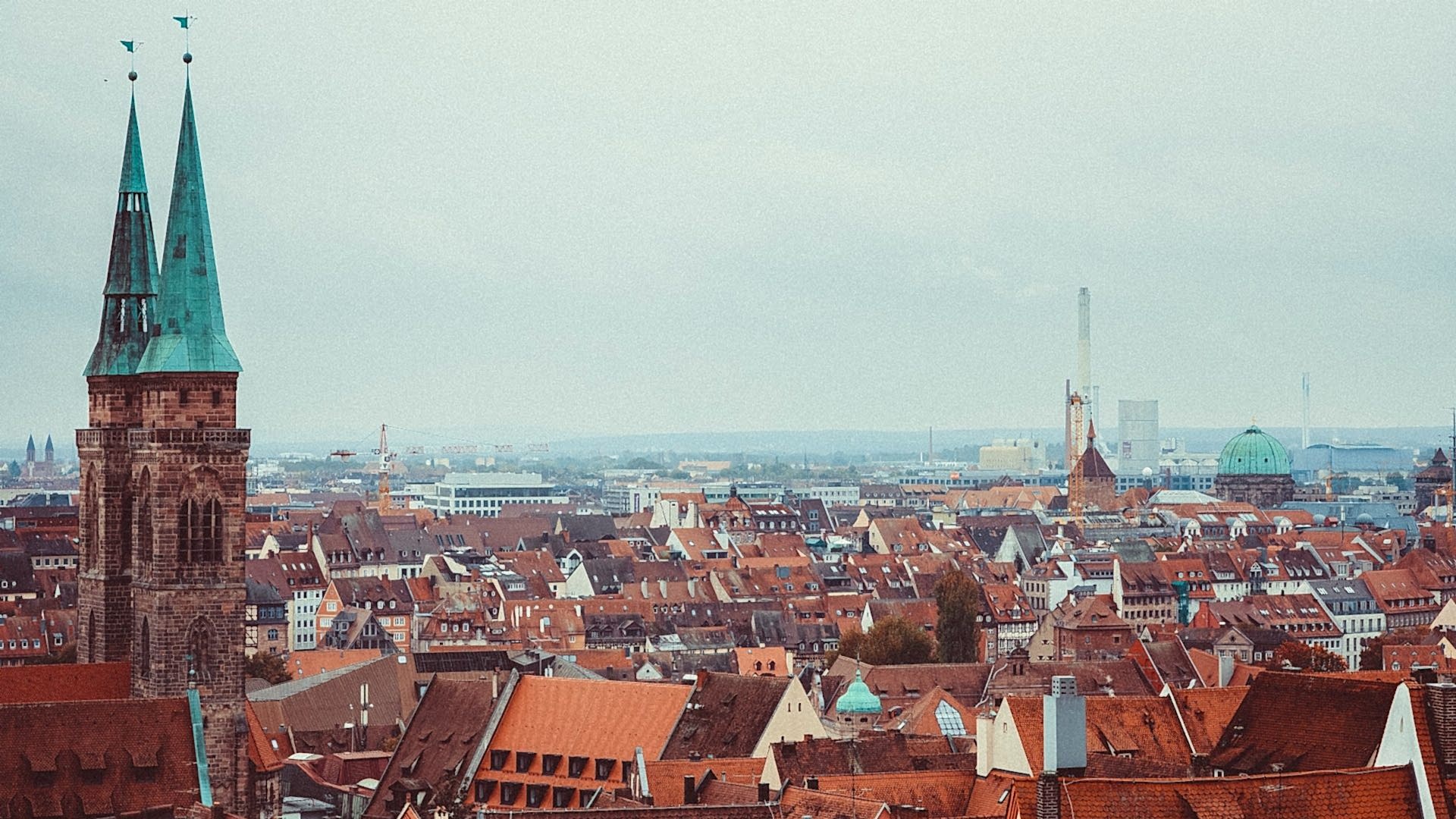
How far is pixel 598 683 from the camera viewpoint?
91.9 metres

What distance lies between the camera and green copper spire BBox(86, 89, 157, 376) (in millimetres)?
85312

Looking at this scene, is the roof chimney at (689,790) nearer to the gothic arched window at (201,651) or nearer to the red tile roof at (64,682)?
the gothic arched window at (201,651)

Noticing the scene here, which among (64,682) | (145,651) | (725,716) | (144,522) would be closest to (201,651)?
(145,651)

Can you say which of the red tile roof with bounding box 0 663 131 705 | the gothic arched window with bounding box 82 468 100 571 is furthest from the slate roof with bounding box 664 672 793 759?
the gothic arched window with bounding box 82 468 100 571

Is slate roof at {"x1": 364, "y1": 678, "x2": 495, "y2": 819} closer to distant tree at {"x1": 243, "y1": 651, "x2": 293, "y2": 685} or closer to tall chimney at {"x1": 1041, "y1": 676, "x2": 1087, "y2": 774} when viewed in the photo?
distant tree at {"x1": 243, "y1": 651, "x2": 293, "y2": 685}

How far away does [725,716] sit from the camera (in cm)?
8769

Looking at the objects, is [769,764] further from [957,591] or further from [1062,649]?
[957,591]

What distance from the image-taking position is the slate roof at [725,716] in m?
86.0

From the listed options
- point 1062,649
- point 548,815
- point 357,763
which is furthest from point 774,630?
point 548,815

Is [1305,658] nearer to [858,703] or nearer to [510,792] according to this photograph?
[858,703]

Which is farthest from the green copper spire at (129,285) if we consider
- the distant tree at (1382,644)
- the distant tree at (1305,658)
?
the distant tree at (1382,644)

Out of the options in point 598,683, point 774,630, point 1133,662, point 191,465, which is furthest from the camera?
point 774,630

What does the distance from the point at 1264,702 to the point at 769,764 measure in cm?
1400

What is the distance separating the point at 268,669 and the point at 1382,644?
57748 millimetres
